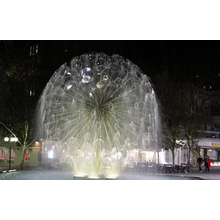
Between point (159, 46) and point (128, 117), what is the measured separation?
668 inches

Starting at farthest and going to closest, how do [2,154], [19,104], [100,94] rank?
[2,154] < [19,104] < [100,94]

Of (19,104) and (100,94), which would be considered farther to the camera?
(19,104)

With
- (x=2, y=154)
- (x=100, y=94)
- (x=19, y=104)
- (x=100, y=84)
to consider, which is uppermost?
(x=19, y=104)

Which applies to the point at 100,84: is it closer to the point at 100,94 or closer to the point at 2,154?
the point at 100,94

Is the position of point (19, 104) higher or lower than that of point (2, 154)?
higher

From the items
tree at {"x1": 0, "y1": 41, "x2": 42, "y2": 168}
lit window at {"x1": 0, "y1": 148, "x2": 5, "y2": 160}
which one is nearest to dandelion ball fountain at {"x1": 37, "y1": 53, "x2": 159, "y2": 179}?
tree at {"x1": 0, "y1": 41, "x2": 42, "y2": 168}

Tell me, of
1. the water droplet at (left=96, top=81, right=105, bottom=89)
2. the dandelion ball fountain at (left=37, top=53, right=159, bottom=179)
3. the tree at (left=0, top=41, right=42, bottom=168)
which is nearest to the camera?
the water droplet at (left=96, top=81, right=105, bottom=89)

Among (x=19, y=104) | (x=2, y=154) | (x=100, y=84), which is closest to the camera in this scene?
(x=100, y=84)

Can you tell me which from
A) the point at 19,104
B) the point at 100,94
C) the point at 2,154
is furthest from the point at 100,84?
the point at 2,154

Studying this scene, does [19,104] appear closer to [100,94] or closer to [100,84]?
[100,94]

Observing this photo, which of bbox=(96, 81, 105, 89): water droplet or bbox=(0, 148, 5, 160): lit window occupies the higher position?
bbox=(96, 81, 105, 89): water droplet

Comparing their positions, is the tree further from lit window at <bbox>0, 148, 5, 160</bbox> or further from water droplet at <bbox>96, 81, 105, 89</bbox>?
water droplet at <bbox>96, 81, 105, 89</bbox>

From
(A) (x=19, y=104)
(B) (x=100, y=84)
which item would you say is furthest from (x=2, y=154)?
(B) (x=100, y=84)
